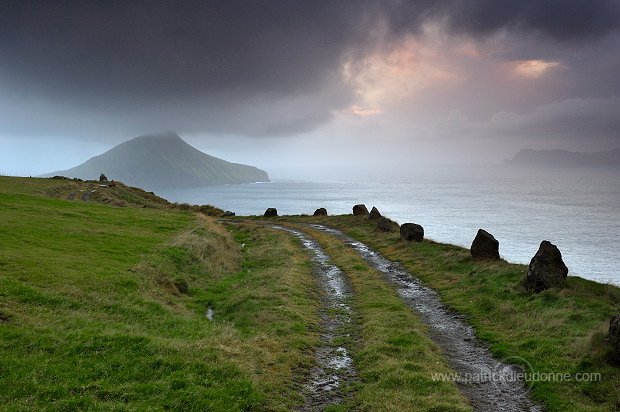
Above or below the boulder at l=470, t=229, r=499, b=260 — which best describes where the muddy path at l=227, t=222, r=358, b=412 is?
below

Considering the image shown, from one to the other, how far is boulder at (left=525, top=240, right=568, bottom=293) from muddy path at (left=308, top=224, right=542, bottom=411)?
5210mm

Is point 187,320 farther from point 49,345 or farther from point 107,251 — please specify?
A: point 107,251

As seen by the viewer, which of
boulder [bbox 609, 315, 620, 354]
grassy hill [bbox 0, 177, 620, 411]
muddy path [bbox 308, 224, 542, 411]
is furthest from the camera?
boulder [bbox 609, 315, 620, 354]

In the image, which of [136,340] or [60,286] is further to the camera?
[60,286]

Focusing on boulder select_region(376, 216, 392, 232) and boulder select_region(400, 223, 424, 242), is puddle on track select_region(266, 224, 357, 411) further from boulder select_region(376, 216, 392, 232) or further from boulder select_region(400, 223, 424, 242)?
boulder select_region(376, 216, 392, 232)

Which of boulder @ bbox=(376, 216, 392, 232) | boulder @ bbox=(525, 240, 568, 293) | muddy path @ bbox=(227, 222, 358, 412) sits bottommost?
muddy path @ bbox=(227, 222, 358, 412)

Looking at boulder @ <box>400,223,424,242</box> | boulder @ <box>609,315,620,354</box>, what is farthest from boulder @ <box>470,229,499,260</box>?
boulder @ <box>609,315,620,354</box>

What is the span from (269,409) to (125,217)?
40.7 meters

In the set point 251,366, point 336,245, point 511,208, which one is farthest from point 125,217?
point 511,208

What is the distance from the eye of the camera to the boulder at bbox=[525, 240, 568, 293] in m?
21.5

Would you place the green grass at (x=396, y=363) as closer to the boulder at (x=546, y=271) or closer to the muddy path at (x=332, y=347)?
the muddy path at (x=332, y=347)

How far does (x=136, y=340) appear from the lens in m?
12.9

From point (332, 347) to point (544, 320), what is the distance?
10441mm

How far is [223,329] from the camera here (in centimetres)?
1700
